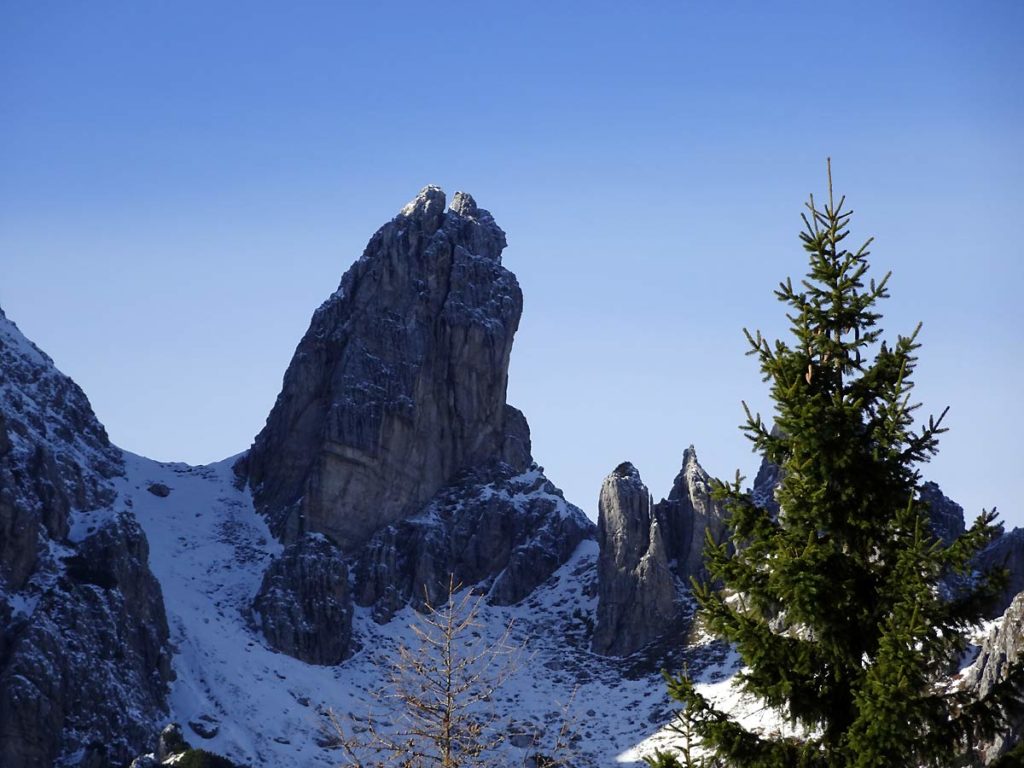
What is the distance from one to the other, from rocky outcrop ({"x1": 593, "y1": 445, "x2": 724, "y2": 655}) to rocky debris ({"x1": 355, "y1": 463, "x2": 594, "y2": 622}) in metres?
10.4

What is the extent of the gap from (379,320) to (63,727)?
2762 inches

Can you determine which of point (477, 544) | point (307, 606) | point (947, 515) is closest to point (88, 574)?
point (307, 606)

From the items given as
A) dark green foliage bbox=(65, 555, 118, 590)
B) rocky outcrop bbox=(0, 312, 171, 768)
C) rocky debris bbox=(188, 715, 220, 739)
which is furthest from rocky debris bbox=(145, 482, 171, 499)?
rocky debris bbox=(188, 715, 220, 739)

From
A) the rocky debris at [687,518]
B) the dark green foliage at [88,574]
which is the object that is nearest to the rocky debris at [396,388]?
the rocky debris at [687,518]

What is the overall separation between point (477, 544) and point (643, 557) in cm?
2228

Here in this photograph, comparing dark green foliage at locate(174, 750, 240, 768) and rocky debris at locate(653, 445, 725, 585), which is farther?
rocky debris at locate(653, 445, 725, 585)

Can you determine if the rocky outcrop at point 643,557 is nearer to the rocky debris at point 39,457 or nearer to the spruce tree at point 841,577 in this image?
the rocky debris at point 39,457

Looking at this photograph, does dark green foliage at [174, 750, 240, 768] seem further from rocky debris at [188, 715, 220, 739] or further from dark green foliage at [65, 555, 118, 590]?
dark green foliage at [65, 555, 118, 590]

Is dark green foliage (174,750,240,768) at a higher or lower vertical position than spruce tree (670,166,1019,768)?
higher

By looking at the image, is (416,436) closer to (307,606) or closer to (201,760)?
(307,606)

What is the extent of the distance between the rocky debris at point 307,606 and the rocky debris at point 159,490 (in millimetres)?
23077

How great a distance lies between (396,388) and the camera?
17838cm

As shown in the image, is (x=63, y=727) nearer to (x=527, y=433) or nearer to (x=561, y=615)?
(x=561, y=615)

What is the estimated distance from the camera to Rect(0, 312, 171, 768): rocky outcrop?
12394cm
